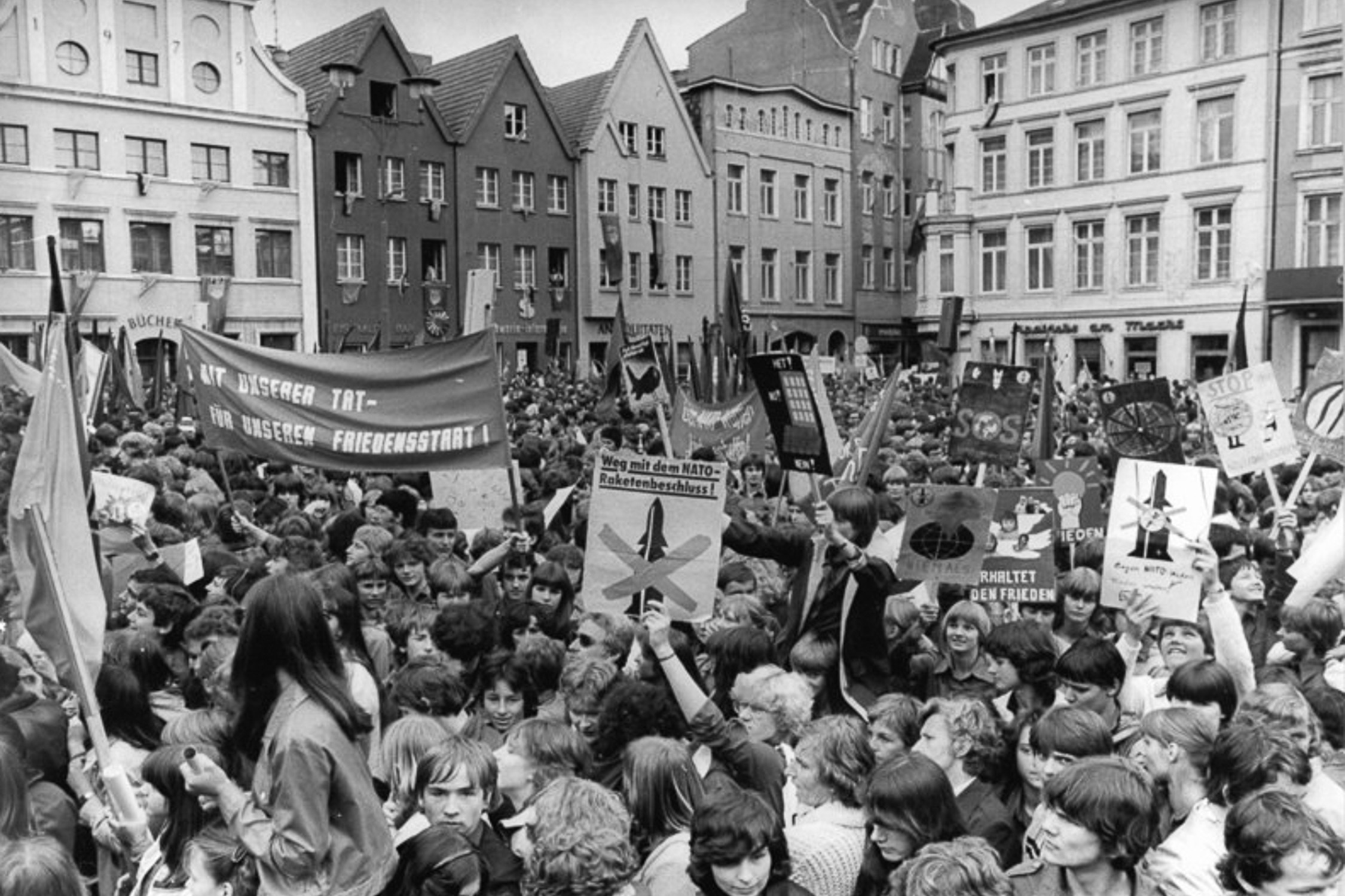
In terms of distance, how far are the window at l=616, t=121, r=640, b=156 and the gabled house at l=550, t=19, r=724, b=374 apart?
0.12 feet

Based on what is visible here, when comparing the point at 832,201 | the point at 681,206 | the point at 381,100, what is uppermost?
the point at 381,100

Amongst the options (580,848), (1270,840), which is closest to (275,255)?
(580,848)

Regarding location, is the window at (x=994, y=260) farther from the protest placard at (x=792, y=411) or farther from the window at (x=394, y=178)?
the protest placard at (x=792, y=411)

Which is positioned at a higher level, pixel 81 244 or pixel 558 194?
pixel 558 194

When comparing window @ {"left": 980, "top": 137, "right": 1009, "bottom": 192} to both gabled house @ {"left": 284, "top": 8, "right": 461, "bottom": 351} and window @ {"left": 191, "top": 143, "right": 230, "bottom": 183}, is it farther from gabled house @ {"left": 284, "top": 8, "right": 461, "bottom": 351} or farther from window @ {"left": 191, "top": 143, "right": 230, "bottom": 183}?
window @ {"left": 191, "top": 143, "right": 230, "bottom": 183}

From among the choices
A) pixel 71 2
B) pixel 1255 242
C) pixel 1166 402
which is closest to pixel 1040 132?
pixel 1255 242

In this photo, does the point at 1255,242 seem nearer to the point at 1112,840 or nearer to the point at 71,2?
the point at 71,2

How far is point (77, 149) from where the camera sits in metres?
31.3

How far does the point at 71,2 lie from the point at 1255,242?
3161 centimetres

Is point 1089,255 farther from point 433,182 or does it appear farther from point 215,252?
point 215,252

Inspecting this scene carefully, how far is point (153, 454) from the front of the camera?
40.3 ft

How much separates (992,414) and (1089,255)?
33.3 metres

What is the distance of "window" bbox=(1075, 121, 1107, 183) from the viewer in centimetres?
3994

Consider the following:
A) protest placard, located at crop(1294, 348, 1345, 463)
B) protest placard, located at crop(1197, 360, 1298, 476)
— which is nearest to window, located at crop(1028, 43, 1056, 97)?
protest placard, located at crop(1294, 348, 1345, 463)
